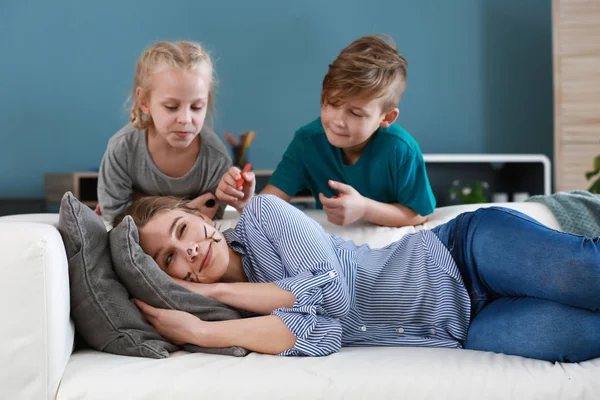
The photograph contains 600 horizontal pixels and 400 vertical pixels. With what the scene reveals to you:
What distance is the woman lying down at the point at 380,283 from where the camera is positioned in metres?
1.28

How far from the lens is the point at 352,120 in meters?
1.82

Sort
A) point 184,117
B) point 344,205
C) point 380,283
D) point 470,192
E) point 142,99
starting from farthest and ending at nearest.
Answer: point 470,192, point 142,99, point 184,117, point 344,205, point 380,283

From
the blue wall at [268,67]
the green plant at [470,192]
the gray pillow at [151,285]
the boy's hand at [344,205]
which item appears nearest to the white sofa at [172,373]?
the gray pillow at [151,285]

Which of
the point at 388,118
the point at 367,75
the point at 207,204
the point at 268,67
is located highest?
the point at 268,67

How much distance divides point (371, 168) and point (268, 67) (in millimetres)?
2113

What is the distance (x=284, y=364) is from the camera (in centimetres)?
120

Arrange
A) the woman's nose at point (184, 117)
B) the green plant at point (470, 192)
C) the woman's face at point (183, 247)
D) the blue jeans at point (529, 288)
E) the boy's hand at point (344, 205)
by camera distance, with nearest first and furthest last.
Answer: the blue jeans at point (529, 288), the woman's face at point (183, 247), the boy's hand at point (344, 205), the woman's nose at point (184, 117), the green plant at point (470, 192)

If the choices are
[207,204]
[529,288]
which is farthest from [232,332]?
[207,204]

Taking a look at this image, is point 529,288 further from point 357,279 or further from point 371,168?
point 371,168

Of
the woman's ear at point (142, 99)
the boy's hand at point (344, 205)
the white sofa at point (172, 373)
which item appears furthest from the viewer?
the woman's ear at point (142, 99)

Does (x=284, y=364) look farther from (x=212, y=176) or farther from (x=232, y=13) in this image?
(x=232, y=13)

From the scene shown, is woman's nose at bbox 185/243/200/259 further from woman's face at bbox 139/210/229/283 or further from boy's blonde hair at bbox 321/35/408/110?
boy's blonde hair at bbox 321/35/408/110

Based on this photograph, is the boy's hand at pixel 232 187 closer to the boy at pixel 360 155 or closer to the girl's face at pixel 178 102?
the boy at pixel 360 155

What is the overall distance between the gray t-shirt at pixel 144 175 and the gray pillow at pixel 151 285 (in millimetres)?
701
